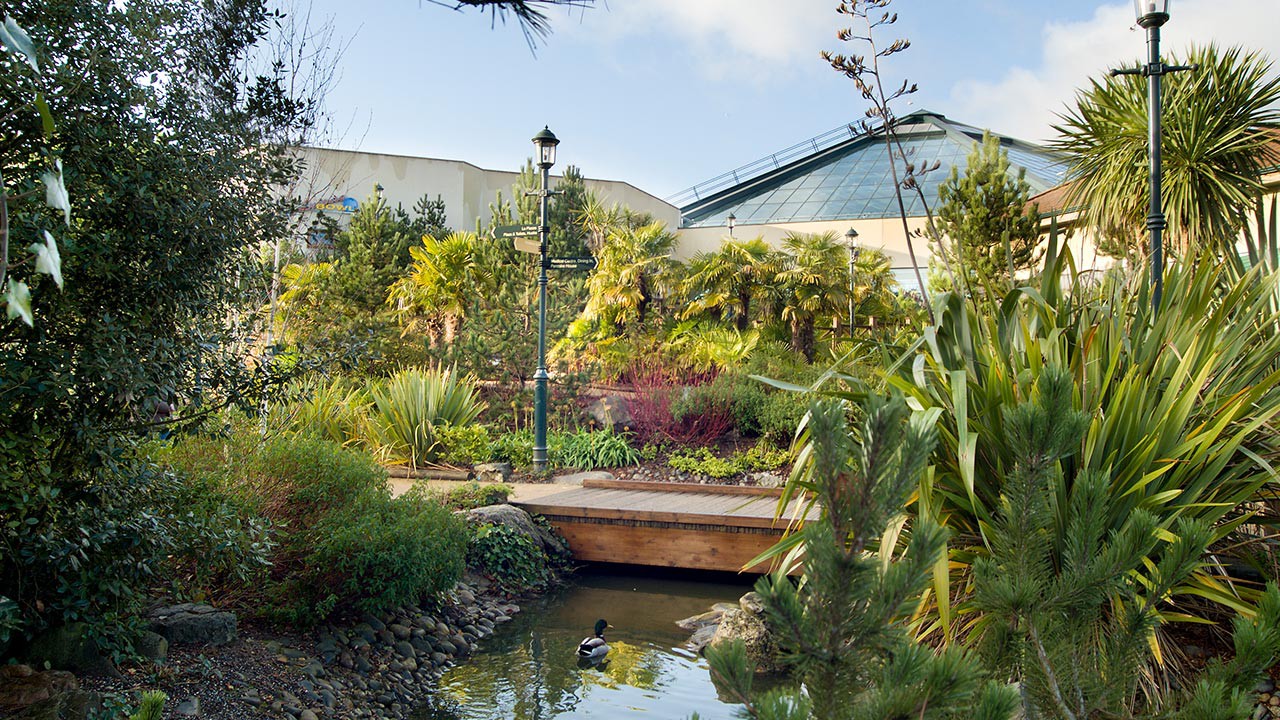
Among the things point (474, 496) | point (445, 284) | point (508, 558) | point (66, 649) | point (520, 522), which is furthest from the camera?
point (445, 284)

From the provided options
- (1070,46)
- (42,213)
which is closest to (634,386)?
(1070,46)

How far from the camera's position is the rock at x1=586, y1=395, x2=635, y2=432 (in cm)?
1248

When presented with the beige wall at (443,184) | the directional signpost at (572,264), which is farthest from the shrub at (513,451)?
the beige wall at (443,184)

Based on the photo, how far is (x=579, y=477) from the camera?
1101cm

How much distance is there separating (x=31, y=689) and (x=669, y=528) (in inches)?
209

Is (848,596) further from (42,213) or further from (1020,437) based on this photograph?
(42,213)

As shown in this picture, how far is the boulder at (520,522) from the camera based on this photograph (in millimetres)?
7855

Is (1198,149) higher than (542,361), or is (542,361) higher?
(1198,149)

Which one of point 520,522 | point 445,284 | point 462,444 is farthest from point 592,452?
point 445,284

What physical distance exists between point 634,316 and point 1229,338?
→ 44.8ft

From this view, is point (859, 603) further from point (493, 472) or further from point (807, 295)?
point (807, 295)

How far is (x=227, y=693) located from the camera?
4117mm

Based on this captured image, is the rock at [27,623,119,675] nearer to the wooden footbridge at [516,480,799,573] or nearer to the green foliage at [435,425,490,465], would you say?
the wooden footbridge at [516,480,799,573]

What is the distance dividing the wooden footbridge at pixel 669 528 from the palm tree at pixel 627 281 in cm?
863
